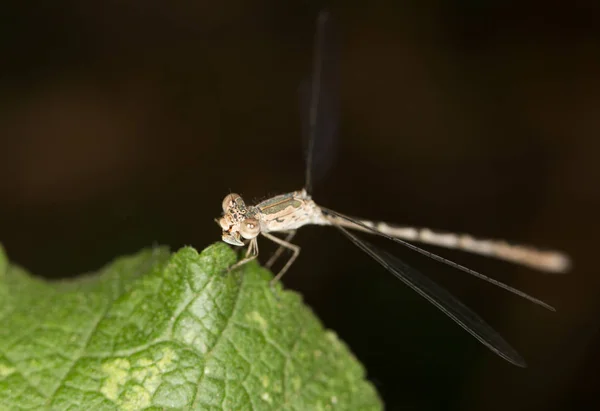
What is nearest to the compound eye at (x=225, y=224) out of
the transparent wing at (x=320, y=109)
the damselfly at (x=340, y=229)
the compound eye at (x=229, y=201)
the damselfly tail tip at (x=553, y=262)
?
the damselfly at (x=340, y=229)

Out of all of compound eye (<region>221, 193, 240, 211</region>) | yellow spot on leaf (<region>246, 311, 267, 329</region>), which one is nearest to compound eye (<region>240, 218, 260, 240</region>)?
compound eye (<region>221, 193, 240, 211</region>)

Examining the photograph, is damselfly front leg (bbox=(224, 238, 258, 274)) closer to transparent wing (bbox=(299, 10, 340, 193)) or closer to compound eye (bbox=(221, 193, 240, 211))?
compound eye (bbox=(221, 193, 240, 211))

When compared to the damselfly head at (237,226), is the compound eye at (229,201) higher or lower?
higher

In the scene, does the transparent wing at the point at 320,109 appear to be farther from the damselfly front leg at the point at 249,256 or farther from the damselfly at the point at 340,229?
the damselfly front leg at the point at 249,256

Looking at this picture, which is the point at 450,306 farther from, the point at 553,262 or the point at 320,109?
the point at 320,109

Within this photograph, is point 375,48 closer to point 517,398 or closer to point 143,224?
point 143,224

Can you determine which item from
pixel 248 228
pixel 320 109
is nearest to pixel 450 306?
pixel 248 228
